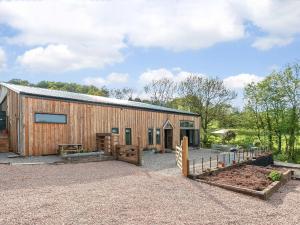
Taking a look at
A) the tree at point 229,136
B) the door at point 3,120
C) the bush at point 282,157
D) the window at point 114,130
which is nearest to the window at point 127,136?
the window at point 114,130

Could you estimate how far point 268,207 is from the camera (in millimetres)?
7809

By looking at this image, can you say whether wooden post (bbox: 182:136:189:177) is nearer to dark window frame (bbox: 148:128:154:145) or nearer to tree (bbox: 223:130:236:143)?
dark window frame (bbox: 148:128:154:145)

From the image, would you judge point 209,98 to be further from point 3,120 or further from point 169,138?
point 3,120

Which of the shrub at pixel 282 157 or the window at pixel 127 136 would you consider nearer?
the window at pixel 127 136

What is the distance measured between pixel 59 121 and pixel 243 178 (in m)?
9.66

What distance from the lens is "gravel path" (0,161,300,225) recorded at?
586cm

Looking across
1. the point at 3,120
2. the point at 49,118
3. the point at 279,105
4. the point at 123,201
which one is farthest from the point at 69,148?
the point at 279,105

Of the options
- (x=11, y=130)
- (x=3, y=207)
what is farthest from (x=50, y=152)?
(x=3, y=207)

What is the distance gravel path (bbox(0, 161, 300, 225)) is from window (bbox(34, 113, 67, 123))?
11.8ft

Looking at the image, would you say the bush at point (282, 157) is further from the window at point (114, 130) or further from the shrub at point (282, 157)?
the window at point (114, 130)

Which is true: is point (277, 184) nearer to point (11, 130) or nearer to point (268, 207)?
point (268, 207)

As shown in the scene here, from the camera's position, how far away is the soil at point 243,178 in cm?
996

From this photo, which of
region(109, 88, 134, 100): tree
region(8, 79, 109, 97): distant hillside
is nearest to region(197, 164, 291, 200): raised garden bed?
region(109, 88, 134, 100): tree

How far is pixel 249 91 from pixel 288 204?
2604 centimetres
